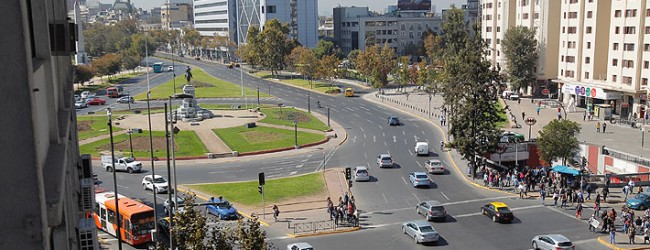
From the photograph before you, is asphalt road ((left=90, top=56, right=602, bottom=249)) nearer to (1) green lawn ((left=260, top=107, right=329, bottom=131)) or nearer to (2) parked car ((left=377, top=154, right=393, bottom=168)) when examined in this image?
(2) parked car ((left=377, top=154, right=393, bottom=168))

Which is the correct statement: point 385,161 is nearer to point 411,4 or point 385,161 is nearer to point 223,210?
point 223,210

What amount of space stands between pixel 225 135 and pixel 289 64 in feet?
239

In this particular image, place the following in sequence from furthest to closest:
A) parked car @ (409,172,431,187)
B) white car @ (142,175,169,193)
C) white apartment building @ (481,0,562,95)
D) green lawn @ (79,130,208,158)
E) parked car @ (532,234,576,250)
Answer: white apartment building @ (481,0,562,95) → green lawn @ (79,130,208,158) → parked car @ (409,172,431,187) → white car @ (142,175,169,193) → parked car @ (532,234,576,250)

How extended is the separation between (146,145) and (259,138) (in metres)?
11.1

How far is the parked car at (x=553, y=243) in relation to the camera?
2925cm

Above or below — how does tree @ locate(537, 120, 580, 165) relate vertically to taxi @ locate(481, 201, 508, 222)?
above

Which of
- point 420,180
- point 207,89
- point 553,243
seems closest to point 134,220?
point 553,243

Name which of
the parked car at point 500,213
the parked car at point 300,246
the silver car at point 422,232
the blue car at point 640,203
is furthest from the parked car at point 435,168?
the parked car at point 300,246

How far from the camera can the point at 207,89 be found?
4286 inches

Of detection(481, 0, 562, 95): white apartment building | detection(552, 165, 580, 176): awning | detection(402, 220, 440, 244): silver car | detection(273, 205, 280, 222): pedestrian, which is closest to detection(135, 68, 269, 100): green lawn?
detection(481, 0, 562, 95): white apartment building

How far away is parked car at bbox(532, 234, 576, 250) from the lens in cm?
2925

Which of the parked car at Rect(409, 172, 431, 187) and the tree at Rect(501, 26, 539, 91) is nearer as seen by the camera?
the parked car at Rect(409, 172, 431, 187)

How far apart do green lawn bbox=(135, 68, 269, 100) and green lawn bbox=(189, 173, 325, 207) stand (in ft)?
180

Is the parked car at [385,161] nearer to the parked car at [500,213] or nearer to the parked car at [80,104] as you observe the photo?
the parked car at [500,213]
